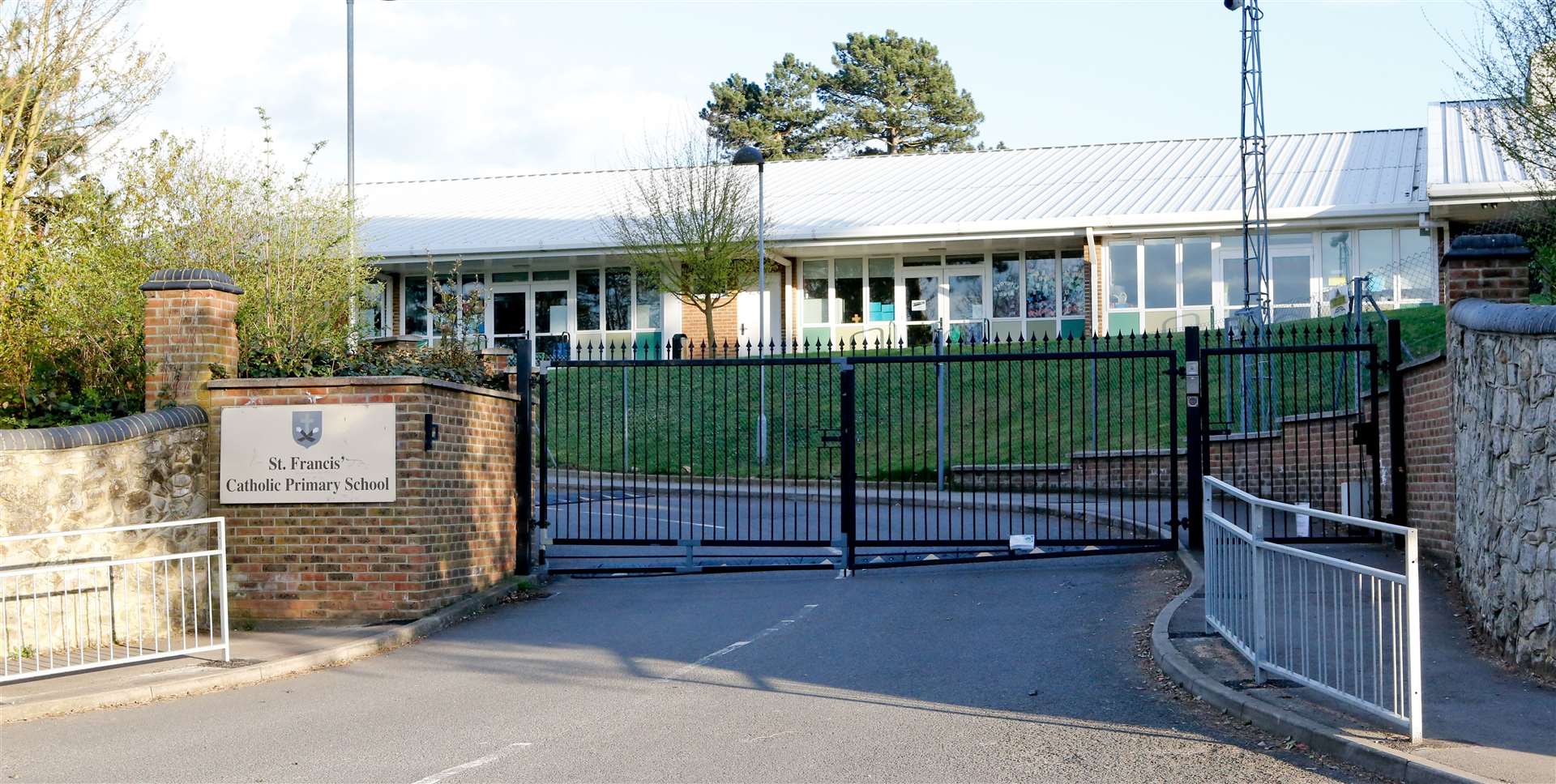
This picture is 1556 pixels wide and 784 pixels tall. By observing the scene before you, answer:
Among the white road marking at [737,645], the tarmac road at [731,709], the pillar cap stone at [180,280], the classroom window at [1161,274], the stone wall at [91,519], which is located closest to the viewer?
the tarmac road at [731,709]

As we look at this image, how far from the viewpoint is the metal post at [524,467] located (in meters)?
13.6

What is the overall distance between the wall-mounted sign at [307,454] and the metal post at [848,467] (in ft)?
14.2

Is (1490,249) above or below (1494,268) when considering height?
above

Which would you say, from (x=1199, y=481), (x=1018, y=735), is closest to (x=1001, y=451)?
(x=1199, y=481)

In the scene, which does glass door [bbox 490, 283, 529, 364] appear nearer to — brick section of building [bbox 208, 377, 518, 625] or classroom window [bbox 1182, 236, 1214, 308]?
classroom window [bbox 1182, 236, 1214, 308]

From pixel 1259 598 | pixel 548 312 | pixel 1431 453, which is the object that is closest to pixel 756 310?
pixel 548 312

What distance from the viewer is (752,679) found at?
8.72m

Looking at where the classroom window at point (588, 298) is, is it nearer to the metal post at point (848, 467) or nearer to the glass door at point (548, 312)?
the glass door at point (548, 312)

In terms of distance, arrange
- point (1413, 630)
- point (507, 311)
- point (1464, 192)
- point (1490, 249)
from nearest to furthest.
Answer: point (1413, 630) < point (1490, 249) < point (1464, 192) < point (507, 311)

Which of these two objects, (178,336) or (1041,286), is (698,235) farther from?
(178,336)

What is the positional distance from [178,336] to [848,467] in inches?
242

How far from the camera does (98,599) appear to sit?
1023 centimetres

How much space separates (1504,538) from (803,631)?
15.8ft

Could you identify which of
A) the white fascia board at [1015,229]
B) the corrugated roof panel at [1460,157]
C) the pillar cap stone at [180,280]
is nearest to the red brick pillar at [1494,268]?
the pillar cap stone at [180,280]
